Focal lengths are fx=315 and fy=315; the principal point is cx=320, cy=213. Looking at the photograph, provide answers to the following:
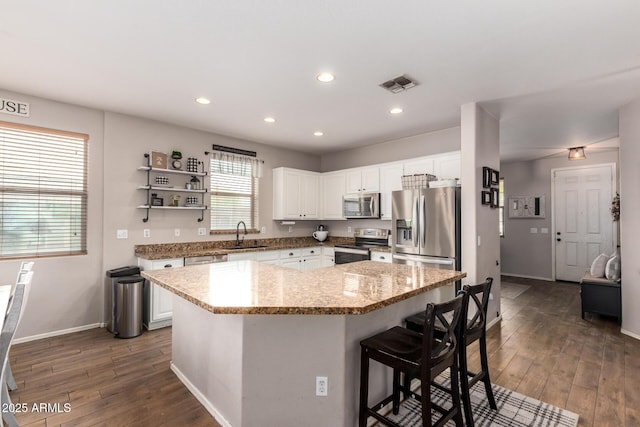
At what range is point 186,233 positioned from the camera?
445 centimetres

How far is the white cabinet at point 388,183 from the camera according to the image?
4746 mm

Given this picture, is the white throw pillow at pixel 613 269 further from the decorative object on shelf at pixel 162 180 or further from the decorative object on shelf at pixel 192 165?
the decorative object on shelf at pixel 162 180

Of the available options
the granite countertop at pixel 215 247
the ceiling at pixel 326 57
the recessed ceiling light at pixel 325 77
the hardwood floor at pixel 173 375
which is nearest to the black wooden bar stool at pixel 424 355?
the hardwood floor at pixel 173 375

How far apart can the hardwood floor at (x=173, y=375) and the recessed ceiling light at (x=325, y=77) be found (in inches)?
109

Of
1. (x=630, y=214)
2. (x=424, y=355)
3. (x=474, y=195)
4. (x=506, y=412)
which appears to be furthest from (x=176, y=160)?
(x=630, y=214)

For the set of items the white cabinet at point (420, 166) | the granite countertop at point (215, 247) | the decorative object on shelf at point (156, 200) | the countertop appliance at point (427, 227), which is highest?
the white cabinet at point (420, 166)

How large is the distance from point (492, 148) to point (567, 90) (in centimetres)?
94

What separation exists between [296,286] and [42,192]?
3.33 metres

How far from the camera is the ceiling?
1.96 meters

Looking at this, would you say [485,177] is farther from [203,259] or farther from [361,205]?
[203,259]

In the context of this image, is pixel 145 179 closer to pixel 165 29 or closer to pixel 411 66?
pixel 165 29

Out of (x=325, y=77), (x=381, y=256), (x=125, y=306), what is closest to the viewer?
(x=325, y=77)

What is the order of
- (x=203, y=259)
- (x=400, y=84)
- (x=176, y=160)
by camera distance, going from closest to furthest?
(x=400, y=84) < (x=203, y=259) < (x=176, y=160)

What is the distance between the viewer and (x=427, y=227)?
12.5ft
